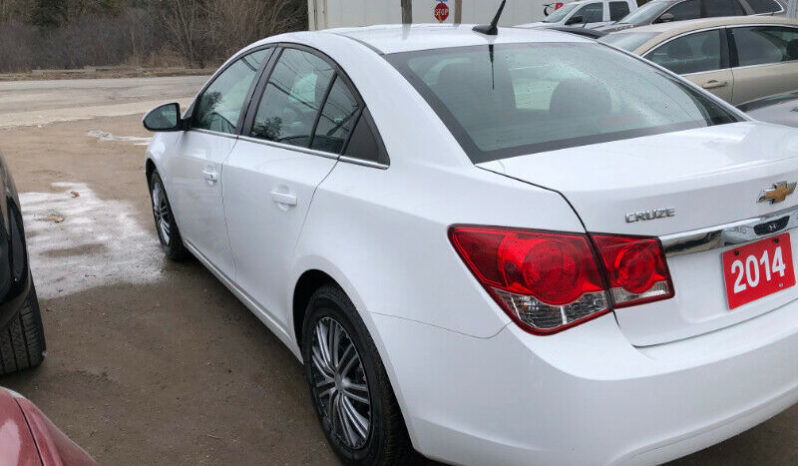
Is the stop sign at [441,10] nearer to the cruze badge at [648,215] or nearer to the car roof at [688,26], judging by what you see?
the car roof at [688,26]

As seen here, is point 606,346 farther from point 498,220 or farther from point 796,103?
point 796,103

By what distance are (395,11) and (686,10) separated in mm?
12834

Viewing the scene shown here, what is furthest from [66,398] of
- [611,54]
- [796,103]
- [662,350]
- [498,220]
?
[796,103]

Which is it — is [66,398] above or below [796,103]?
below

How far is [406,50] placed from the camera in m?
2.72

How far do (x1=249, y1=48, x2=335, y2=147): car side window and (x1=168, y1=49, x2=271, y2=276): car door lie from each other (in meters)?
0.25

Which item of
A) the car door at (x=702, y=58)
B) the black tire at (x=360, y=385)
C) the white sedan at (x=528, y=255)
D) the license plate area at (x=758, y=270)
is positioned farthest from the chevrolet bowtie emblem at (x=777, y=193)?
the car door at (x=702, y=58)

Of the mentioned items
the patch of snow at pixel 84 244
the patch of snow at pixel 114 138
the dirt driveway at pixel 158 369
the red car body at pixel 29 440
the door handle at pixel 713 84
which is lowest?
the dirt driveway at pixel 158 369

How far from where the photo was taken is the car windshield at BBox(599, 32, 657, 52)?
6996 millimetres

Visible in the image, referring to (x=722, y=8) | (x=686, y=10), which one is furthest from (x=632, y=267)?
(x=722, y=8)

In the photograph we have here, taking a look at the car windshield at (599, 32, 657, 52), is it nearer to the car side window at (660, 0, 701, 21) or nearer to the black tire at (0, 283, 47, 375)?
the car side window at (660, 0, 701, 21)

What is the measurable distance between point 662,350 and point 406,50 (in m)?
1.46

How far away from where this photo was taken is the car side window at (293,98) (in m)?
2.89

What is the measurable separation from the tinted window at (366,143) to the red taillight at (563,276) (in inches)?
26.6
